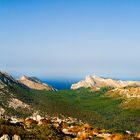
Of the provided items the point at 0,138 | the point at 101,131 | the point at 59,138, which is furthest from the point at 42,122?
the point at 0,138

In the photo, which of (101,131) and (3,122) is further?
(101,131)

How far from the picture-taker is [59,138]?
343 ft

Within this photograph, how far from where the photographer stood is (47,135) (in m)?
106

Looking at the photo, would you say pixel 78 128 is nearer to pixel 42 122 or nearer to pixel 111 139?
pixel 42 122

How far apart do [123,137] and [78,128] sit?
2044 cm

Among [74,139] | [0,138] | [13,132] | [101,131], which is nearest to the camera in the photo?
[0,138]

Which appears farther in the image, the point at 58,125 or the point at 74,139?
the point at 58,125

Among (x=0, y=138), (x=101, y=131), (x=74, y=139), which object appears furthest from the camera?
(x=101, y=131)

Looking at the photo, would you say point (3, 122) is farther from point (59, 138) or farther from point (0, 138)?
point (0, 138)

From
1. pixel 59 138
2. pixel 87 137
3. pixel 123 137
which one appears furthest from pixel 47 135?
pixel 123 137

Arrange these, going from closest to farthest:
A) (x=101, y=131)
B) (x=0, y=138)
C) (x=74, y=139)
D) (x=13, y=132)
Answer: (x=0, y=138) → (x=13, y=132) → (x=74, y=139) → (x=101, y=131)

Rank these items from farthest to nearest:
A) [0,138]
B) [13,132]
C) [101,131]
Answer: [101,131] < [13,132] < [0,138]

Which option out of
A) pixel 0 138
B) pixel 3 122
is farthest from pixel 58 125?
pixel 0 138

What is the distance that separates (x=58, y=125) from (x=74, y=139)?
83.7 ft
